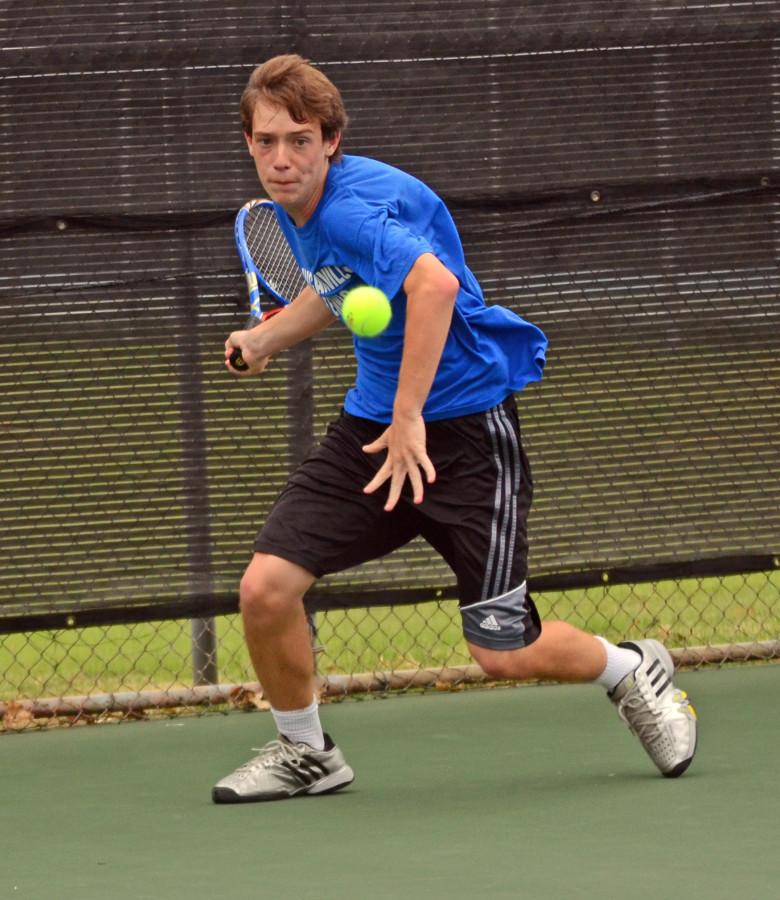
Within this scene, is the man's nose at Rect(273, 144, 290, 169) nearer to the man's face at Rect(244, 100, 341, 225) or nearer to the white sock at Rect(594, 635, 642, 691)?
the man's face at Rect(244, 100, 341, 225)

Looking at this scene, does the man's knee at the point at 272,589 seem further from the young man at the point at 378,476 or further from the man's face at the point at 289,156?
the man's face at the point at 289,156

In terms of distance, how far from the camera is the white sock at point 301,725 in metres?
4.25

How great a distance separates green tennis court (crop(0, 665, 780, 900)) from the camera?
3408 mm

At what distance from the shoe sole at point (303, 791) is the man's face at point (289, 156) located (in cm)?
135

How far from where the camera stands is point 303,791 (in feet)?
14.1

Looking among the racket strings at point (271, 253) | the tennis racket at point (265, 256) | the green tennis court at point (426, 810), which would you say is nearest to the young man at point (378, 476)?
the green tennis court at point (426, 810)

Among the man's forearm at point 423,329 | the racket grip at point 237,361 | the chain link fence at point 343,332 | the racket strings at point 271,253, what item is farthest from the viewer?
the chain link fence at point 343,332

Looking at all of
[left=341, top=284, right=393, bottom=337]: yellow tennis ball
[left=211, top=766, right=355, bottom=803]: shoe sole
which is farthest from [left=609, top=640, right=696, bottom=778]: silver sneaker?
[left=341, top=284, right=393, bottom=337]: yellow tennis ball

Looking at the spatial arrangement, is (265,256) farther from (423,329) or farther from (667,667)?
(667,667)

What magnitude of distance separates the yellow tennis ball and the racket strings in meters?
0.94

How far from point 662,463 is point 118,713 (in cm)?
189

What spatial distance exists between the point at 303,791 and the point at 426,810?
0.38 meters

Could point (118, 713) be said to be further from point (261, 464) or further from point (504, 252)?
point (504, 252)

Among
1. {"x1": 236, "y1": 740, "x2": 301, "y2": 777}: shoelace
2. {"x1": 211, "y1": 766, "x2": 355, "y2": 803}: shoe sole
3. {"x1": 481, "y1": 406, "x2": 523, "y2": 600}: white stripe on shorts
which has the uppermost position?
{"x1": 481, "y1": 406, "x2": 523, "y2": 600}: white stripe on shorts
